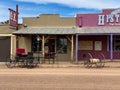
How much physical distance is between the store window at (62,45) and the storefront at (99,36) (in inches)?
48.1

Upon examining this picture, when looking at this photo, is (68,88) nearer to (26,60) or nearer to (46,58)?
(26,60)

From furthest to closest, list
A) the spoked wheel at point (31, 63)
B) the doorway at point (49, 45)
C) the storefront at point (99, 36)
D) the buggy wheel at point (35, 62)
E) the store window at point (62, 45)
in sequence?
1. the store window at point (62, 45)
2. the doorway at point (49, 45)
3. the storefront at point (99, 36)
4. the buggy wheel at point (35, 62)
5. the spoked wheel at point (31, 63)

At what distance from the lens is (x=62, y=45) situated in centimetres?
3031

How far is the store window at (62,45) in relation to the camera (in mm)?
30234

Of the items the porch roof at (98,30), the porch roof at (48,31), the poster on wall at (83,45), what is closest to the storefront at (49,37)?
the porch roof at (48,31)

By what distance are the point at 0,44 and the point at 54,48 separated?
5.14 meters

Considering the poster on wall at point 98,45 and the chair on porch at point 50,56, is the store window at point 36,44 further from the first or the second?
the poster on wall at point 98,45

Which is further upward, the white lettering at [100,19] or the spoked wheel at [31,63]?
the white lettering at [100,19]

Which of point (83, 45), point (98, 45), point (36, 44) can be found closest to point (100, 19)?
point (98, 45)

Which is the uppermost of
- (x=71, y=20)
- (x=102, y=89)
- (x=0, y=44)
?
(x=71, y=20)

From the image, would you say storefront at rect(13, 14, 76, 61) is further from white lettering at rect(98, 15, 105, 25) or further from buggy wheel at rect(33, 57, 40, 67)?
buggy wheel at rect(33, 57, 40, 67)

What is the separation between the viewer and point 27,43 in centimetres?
3056

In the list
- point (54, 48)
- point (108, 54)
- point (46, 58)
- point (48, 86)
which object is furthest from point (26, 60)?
point (48, 86)

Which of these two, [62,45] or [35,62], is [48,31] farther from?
[35,62]
